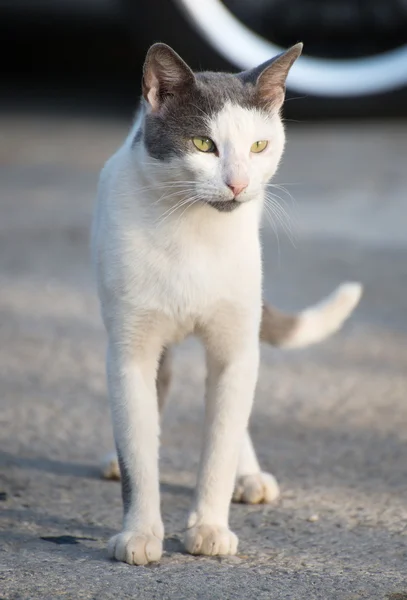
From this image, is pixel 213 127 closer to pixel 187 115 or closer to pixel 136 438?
pixel 187 115

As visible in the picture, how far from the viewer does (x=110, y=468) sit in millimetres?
2922

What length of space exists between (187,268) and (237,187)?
0.75 feet

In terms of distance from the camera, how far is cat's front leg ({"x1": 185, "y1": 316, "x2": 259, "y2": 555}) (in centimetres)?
249

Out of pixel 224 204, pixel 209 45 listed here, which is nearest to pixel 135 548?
pixel 224 204

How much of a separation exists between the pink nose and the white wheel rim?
121 inches

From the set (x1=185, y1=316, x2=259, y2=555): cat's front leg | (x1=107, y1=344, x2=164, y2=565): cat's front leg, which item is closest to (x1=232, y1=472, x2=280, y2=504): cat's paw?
(x1=185, y1=316, x2=259, y2=555): cat's front leg

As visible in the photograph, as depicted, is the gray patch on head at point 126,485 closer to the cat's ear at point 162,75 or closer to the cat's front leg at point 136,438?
the cat's front leg at point 136,438

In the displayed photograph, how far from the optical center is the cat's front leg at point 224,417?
2.49 metres

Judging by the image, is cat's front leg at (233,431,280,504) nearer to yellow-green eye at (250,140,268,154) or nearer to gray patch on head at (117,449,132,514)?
gray patch on head at (117,449,132,514)

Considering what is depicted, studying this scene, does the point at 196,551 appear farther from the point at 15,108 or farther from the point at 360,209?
the point at 15,108

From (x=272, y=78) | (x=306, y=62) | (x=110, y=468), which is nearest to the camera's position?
(x=272, y=78)

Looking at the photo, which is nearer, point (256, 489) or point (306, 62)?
point (256, 489)

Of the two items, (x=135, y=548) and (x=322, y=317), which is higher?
(x=322, y=317)

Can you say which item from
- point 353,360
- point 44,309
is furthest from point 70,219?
point 353,360
